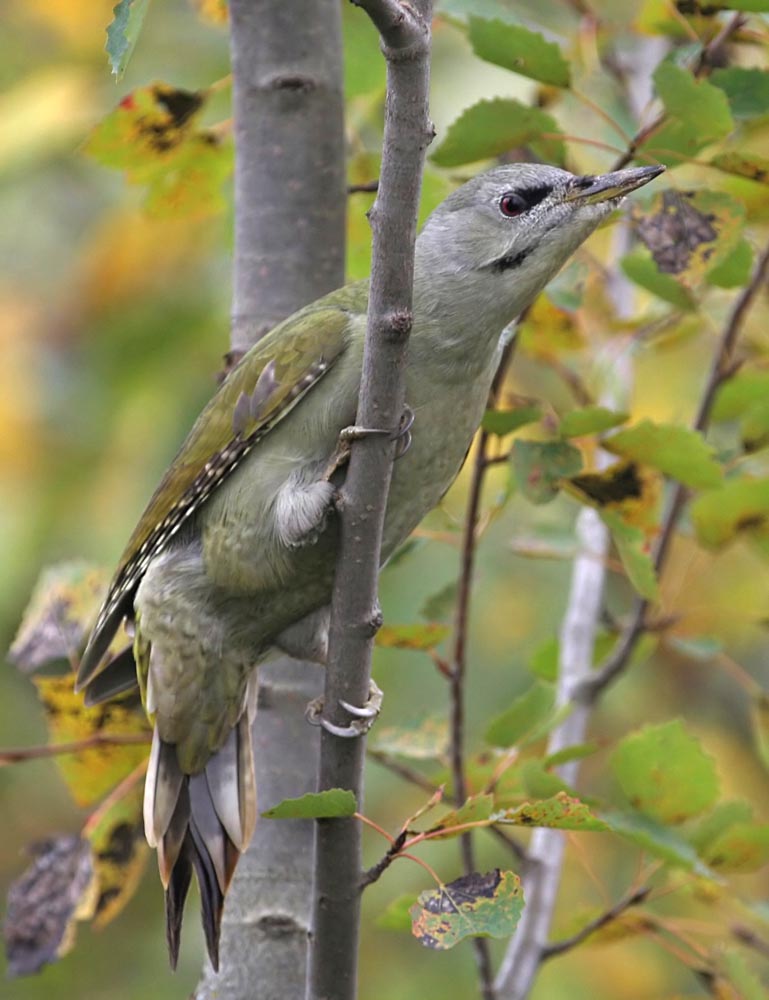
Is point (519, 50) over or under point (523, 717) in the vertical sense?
over

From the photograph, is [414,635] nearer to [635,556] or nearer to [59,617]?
[635,556]

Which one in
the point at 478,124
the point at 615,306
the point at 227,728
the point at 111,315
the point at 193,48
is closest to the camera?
the point at 478,124

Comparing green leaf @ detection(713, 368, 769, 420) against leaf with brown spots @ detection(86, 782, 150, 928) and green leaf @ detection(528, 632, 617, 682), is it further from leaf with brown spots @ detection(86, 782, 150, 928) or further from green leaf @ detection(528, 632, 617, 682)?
leaf with brown spots @ detection(86, 782, 150, 928)

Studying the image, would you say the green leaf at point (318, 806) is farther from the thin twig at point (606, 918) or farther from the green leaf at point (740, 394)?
the green leaf at point (740, 394)

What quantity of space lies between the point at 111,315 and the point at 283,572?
190 centimetres

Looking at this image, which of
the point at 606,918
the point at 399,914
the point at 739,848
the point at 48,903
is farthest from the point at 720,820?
the point at 48,903

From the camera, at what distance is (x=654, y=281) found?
261 cm

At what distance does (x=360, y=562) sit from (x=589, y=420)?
578 mm

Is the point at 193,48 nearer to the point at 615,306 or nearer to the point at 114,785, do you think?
the point at 615,306

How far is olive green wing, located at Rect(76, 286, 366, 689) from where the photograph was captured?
2834 mm

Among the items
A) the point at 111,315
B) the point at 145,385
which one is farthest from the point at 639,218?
the point at 111,315

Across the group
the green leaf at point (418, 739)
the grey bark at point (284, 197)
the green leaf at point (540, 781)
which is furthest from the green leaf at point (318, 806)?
the grey bark at point (284, 197)

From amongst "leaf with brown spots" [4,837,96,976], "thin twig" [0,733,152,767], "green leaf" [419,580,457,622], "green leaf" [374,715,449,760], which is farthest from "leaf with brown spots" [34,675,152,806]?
"green leaf" [419,580,457,622]

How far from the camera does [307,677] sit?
3.10 meters
